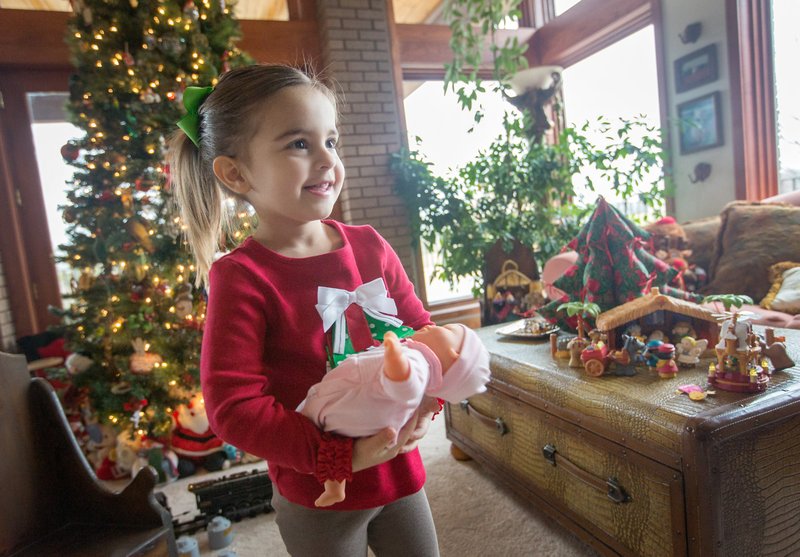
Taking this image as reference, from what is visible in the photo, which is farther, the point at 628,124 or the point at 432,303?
the point at 432,303

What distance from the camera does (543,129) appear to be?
10.6ft

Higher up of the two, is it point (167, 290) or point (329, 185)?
point (329, 185)

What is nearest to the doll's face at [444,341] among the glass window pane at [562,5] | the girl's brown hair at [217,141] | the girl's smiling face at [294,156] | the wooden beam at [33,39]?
the girl's smiling face at [294,156]

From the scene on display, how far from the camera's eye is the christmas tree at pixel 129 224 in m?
2.27

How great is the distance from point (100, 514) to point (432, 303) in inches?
121

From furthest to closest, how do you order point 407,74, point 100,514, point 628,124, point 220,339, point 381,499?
point 407,74 < point 628,124 < point 100,514 < point 381,499 < point 220,339

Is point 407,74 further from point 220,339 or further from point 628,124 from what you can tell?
point 220,339

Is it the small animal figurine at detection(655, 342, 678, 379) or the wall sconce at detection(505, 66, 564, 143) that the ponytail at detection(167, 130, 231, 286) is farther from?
the wall sconce at detection(505, 66, 564, 143)

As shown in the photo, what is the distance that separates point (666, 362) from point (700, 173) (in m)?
2.57

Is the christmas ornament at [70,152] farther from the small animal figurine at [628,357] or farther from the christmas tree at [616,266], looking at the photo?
the small animal figurine at [628,357]

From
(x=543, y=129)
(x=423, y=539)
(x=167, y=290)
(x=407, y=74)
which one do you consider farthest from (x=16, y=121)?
(x=423, y=539)

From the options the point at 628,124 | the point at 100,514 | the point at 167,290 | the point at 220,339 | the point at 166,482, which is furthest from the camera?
the point at 628,124

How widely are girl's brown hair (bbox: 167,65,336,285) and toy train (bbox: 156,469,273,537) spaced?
1184 mm

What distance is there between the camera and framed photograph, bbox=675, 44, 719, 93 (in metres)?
3.05
